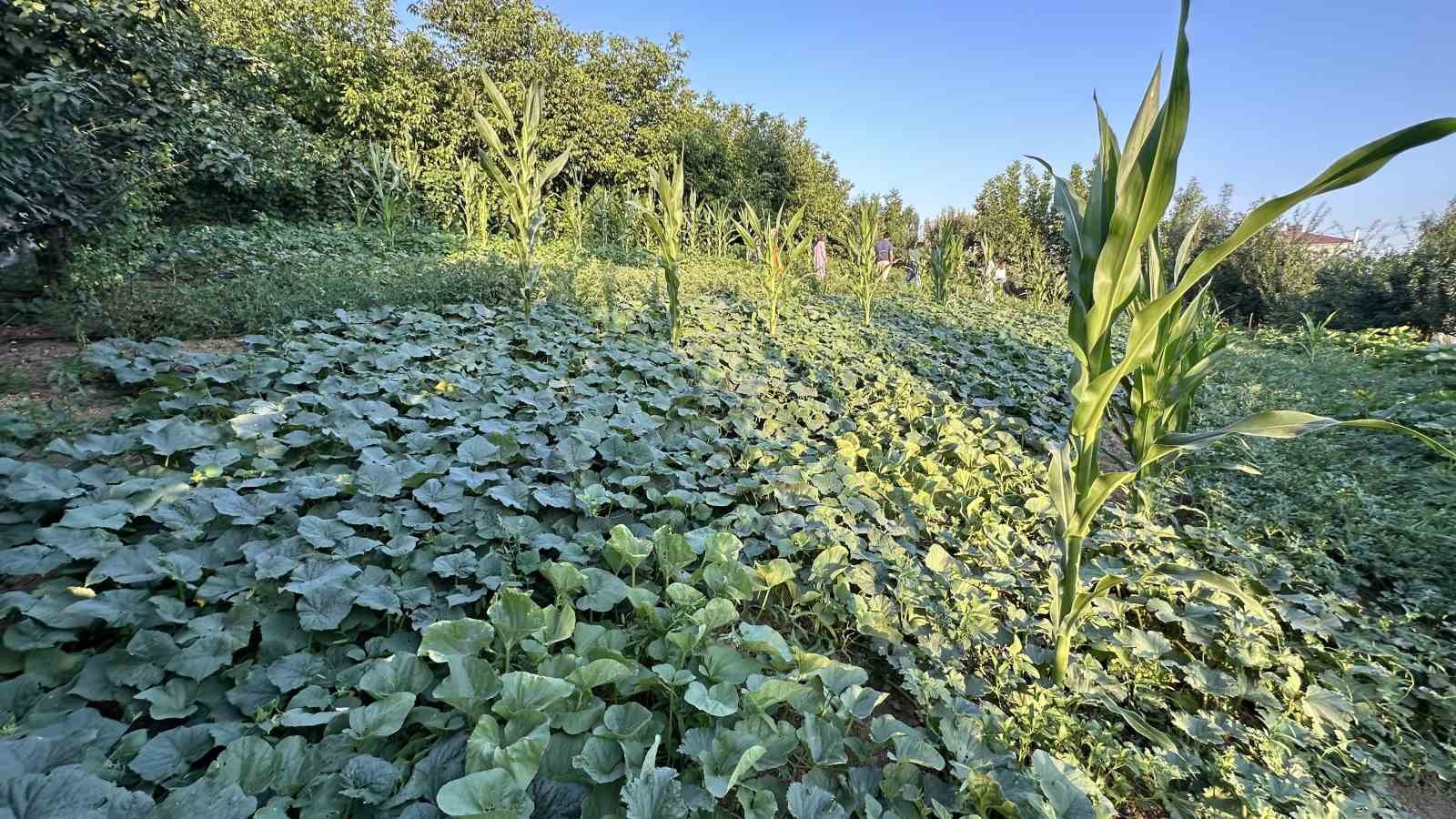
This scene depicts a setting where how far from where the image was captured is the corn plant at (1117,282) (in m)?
1.27

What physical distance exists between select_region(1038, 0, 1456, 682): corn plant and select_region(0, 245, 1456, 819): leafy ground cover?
344mm

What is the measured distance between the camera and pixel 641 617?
1518 mm

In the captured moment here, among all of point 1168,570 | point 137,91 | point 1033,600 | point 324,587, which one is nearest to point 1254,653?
point 1168,570

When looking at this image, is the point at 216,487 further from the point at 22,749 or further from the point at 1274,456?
the point at 1274,456

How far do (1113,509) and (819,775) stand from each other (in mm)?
2036

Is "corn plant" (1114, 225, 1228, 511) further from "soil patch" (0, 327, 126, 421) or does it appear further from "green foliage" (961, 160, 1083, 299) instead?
"green foliage" (961, 160, 1083, 299)

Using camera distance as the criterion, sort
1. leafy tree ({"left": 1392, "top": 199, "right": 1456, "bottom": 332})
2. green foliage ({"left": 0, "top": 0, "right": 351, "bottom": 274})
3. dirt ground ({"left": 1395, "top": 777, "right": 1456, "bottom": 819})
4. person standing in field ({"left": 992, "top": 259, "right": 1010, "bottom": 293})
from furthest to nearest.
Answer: person standing in field ({"left": 992, "top": 259, "right": 1010, "bottom": 293}) < leafy tree ({"left": 1392, "top": 199, "right": 1456, "bottom": 332}) < green foliage ({"left": 0, "top": 0, "right": 351, "bottom": 274}) < dirt ground ({"left": 1395, "top": 777, "right": 1456, "bottom": 819})

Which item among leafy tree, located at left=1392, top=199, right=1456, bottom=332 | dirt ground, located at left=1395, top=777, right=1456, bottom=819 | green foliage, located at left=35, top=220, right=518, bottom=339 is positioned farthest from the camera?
leafy tree, located at left=1392, top=199, right=1456, bottom=332

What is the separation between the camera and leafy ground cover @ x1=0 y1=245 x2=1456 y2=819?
3.53 feet

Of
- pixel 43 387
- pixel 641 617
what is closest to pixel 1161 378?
pixel 641 617

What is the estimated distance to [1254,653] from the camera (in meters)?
1.64

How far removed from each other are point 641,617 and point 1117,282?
61.6 inches

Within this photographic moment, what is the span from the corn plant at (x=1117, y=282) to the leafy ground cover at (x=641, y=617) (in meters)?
0.34

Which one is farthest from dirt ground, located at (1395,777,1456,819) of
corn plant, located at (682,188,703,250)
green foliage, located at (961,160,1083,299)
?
Result: green foliage, located at (961,160,1083,299)
